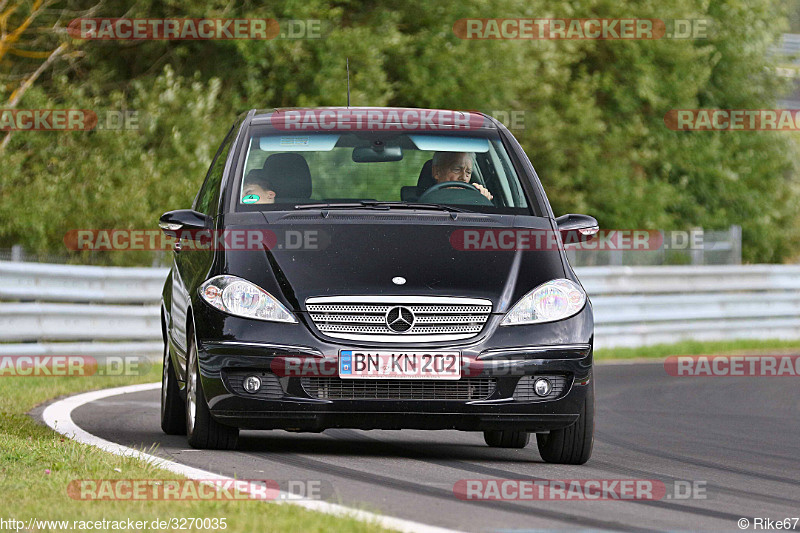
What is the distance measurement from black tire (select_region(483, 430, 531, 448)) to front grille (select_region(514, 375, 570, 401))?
3.92ft

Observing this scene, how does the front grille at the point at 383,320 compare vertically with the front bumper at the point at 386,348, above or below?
above

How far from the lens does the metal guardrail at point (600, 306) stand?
14203 millimetres

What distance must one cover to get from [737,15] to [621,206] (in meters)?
5.97

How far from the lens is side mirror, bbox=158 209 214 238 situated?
8.26 m

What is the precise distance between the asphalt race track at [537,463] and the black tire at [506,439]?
7 centimetres

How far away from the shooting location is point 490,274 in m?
7.57

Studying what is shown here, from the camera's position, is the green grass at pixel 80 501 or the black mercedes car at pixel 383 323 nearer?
the green grass at pixel 80 501

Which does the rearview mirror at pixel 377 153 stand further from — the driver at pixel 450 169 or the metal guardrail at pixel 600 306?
the metal guardrail at pixel 600 306

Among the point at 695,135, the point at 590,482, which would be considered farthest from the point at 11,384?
the point at 695,135

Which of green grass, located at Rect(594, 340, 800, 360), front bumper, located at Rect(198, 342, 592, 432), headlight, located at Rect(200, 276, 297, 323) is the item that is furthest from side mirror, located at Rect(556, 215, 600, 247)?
green grass, located at Rect(594, 340, 800, 360)

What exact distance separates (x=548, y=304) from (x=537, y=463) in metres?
0.88

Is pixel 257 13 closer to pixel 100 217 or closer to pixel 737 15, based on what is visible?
pixel 100 217

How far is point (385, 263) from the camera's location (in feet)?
24.8

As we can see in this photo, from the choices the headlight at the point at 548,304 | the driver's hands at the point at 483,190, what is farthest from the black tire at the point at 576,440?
the driver's hands at the point at 483,190
